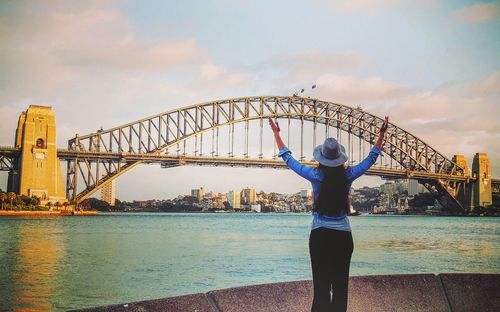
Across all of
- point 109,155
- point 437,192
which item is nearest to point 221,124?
point 109,155

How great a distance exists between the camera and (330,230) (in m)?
2.90

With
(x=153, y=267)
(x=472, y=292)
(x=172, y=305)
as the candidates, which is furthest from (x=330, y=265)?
(x=153, y=267)

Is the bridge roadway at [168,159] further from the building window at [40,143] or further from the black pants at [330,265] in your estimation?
the black pants at [330,265]

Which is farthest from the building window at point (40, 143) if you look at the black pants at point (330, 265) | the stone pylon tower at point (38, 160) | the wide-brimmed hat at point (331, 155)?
the black pants at point (330, 265)

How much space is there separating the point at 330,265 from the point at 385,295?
2.24 ft

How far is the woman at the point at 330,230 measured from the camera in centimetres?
289

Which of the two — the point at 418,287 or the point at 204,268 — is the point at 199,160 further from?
the point at 418,287

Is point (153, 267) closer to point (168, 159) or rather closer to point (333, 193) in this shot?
point (333, 193)

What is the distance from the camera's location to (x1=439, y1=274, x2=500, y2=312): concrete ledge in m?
3.46

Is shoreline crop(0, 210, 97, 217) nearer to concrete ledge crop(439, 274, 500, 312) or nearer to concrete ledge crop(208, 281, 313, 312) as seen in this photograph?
concrete ledge crop(208, 281, 313, 312)

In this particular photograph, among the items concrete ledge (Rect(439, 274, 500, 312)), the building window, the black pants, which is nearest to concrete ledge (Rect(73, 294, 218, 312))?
the black pants

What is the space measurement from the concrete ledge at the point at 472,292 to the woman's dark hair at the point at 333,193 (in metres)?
1.05

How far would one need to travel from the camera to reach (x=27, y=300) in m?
8.21

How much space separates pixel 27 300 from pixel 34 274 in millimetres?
3312
